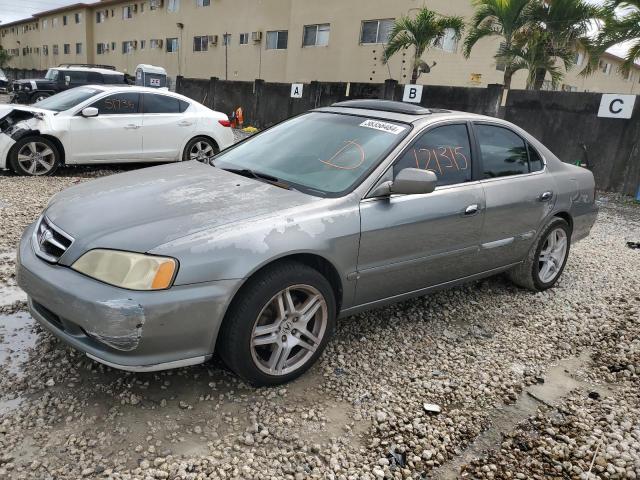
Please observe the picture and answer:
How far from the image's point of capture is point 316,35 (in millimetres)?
22531

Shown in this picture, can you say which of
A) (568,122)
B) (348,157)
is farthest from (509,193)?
(568,122)

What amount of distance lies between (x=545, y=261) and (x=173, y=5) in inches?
1297

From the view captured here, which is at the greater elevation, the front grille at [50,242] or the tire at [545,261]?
the front grille at [50,242]

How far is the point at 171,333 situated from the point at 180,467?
0.60 m

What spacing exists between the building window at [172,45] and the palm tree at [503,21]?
22630 mm

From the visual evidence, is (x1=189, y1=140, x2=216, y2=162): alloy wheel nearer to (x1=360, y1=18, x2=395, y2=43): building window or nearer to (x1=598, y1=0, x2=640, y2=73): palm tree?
(x1=598, y1=0, x2=640, y2=73): palm tree

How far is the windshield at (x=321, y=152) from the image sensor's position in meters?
3.17

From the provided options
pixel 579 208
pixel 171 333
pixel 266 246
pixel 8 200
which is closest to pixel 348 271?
pixel 266 246

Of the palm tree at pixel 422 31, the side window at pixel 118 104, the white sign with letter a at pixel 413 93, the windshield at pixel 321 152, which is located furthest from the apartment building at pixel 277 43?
the windshield at pixel 321 152

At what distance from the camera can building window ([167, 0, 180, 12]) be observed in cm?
3116

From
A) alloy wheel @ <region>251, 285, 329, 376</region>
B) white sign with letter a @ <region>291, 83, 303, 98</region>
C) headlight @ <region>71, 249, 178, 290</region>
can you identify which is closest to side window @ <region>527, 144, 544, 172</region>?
alloy wheel @ <region>251, 285, 329, 376</region>

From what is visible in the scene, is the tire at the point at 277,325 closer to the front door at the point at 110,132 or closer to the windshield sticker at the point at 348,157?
the windshield sticker at the point at 348,157

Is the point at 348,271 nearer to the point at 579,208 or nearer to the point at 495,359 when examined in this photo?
the point at 495,359

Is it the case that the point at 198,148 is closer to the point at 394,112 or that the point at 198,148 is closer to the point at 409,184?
the point at 394,112
